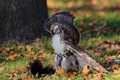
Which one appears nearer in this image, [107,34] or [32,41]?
[32,41]

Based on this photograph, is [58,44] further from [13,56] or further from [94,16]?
[94,16]

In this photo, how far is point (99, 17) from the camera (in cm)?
1517

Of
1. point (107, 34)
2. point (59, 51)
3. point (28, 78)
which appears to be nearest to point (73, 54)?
point (59, 51)

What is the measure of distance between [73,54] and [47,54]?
1997 millimetres

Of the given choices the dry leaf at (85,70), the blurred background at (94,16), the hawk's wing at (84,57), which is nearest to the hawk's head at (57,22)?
the hawk's wing at (84,57)

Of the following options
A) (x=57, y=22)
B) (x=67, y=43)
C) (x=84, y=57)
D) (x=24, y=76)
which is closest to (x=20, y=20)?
(x=24, y=76)

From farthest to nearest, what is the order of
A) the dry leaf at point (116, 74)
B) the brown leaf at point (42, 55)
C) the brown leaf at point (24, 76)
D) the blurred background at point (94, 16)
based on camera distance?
the blurred background at point (94, 16), the brown leaf at point (42, 55), the brown leaf at point (24, 76), the dry leaf at point (116, 74)

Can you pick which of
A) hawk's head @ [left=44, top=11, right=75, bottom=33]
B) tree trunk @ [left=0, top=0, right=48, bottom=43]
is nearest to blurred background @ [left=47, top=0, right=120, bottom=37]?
tree trunk @ [left=0, top=0, right=48, bottom=43]

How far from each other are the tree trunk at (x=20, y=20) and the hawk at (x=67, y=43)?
351 centimetres

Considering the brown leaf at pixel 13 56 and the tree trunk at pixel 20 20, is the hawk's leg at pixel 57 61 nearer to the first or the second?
the brown leaf at pixel 13 56

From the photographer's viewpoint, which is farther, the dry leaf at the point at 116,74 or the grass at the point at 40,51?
the grass at the point at 40,51

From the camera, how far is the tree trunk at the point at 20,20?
1089cm

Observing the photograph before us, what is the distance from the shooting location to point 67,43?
7.32m

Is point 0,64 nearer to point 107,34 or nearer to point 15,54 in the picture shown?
point 15,54
